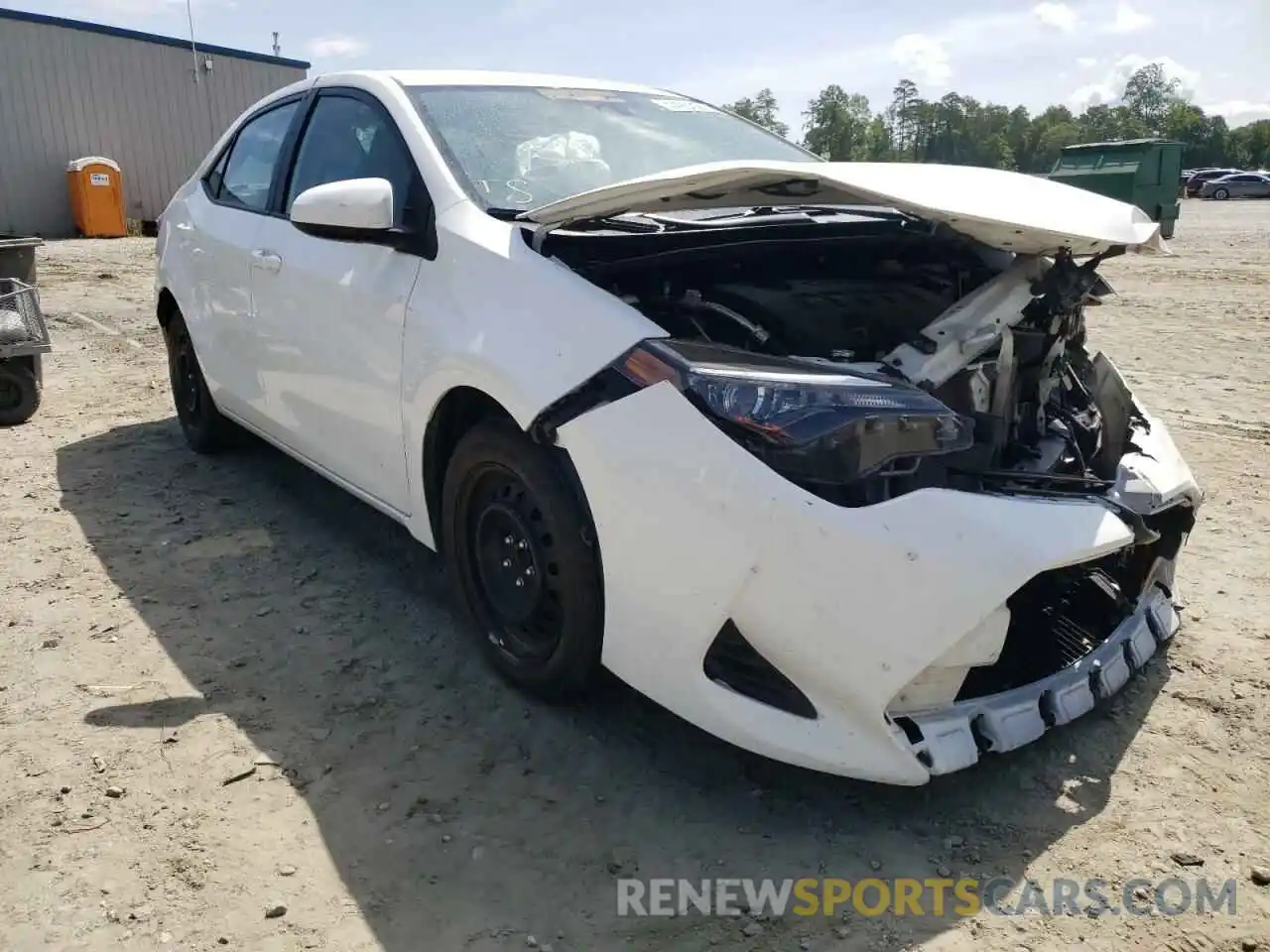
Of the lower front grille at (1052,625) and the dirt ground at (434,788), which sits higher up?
the lower front grille at (1052,625)

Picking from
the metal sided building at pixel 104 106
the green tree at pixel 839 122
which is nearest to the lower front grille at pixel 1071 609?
A: the metal sided building at pixel 104 106

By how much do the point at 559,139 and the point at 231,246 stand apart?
1626mm

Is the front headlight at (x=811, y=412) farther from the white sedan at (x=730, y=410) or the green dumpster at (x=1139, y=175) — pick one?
the green dumpster at (x=1139, y=175)

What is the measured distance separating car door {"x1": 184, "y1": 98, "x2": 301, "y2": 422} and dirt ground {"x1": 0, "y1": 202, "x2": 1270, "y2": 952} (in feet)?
2.60

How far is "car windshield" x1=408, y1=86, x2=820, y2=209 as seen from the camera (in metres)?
3.06

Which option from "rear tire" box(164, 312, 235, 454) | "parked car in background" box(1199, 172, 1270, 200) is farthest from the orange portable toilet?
"parked car in background" box(1199, 172, 1270, 200)

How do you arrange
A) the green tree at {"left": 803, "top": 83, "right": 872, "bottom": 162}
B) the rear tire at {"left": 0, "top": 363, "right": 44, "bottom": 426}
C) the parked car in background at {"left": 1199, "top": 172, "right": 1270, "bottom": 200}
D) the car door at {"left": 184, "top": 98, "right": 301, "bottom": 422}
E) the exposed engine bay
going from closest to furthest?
the exposed engine bay, the car door at {"left": 184, "top": 98, "right": 301, "bottom": 422}, the rear tire at {"left": 0, "top": 363, "right": 44, "bottom": 426}, the parked car in background at {"left": 1199, "top": 172, "right": 1270, "bottom": 200}, the green tree at {"left": 803, "top": 83, "right": 872, "bottom": 162}

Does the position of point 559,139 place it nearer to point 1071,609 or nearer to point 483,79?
point 483,79

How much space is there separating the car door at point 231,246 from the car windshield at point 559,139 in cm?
107

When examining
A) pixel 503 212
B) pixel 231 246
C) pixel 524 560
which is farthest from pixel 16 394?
pixel 524 560

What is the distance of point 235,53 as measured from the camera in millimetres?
20141

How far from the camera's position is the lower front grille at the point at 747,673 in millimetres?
2201

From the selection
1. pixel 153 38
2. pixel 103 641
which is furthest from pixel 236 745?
pixel 153 38

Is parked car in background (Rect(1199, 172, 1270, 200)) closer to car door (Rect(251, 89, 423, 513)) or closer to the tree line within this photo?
the tree line
